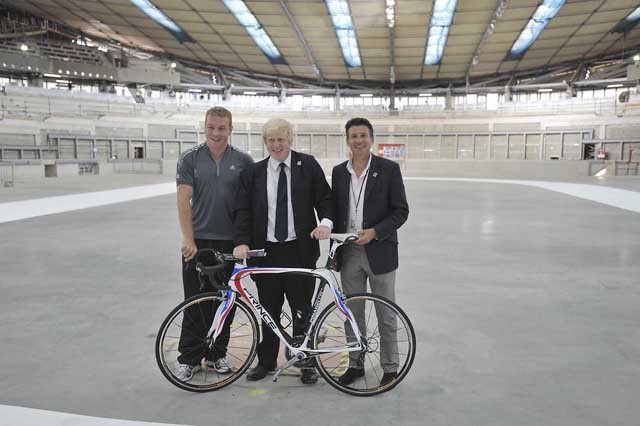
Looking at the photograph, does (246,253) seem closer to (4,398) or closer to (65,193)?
(4,398)

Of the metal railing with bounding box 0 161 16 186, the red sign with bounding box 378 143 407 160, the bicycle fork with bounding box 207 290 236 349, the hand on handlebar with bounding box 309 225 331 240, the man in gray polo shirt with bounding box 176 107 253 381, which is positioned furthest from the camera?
the red sign with bounding box 378 143 407 160

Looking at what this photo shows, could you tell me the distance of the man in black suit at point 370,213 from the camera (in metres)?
3.69

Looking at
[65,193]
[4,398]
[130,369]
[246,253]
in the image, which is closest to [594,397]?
[246,253]

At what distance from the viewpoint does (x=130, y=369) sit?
158 inches

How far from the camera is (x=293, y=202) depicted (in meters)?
3.75

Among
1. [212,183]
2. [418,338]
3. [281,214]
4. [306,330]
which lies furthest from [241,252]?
[418,338]

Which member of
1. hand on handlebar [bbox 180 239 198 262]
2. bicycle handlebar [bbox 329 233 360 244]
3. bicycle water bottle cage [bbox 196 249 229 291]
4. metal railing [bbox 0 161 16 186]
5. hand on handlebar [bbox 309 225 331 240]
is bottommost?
metal railing [bbox 0 161 16 186]

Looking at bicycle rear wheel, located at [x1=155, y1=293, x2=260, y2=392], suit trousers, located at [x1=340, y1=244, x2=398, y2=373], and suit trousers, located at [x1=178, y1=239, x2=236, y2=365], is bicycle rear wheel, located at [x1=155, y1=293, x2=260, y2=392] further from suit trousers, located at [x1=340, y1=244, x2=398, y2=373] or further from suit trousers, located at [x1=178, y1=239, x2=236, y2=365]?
suit trousers, located at [x1=340, y1=244, x2=398, y2=373]

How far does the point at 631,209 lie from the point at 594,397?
1452cm

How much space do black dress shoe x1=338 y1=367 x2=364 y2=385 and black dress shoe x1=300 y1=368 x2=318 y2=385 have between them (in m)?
0.22

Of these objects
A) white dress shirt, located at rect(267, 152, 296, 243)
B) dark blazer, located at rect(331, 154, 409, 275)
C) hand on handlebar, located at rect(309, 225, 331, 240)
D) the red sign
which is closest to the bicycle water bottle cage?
white dress shirt, located at rect(267, 152, 296, 243)

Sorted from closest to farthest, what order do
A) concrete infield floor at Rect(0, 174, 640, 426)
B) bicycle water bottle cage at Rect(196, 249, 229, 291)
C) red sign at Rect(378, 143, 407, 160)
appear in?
1. concrete infield floor at Rect(0, 174, 640, 426)
2. bicycle water bottle cage at Rect(196, 249, 229, 291)
3. red sign at Rect(378, 143, 407, 160)

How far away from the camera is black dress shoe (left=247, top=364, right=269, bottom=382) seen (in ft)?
12.7

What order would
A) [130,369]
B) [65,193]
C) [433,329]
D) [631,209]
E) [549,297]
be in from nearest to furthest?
[130,369] → [433,329] → [549,297] → [631,209] → [65,193]
